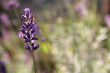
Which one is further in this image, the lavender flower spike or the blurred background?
the blurred background

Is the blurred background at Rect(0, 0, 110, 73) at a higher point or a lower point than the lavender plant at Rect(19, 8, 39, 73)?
lower

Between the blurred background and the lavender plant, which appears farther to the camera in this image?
the blurred background

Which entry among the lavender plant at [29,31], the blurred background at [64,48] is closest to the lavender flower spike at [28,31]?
the lavender plant at [29,31]

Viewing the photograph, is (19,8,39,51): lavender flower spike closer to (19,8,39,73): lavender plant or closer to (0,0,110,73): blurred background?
(19,8,39,73): lavender plant

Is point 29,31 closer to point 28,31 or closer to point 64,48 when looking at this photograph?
point 28,31

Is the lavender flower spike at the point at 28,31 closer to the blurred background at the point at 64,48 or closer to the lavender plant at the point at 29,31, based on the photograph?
the lavender plant at the point at 29,31

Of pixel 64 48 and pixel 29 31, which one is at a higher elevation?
pixel 29 31

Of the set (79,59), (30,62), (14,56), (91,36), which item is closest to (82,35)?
(91,36)

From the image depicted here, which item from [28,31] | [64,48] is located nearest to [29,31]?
[28,31]

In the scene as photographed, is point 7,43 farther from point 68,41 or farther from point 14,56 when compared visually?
point 68,41

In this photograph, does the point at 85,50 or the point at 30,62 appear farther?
the point at 30,62

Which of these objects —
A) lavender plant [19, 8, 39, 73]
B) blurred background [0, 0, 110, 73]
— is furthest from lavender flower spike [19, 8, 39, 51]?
blurred background [0, 0, 110, 73]
